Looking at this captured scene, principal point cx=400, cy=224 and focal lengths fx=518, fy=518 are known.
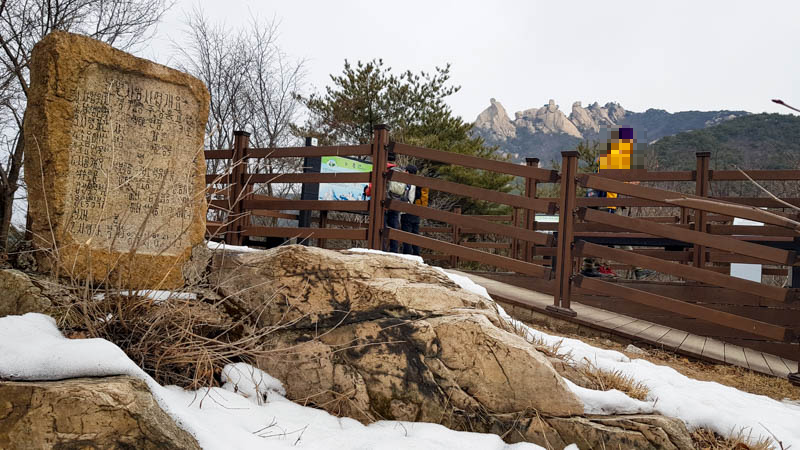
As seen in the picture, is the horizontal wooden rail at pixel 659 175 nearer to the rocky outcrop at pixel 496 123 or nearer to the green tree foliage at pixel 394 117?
the green tree foliage at pixel 394 117

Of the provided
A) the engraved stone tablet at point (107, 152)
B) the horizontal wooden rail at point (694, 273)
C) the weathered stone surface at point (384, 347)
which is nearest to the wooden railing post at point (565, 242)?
the horizontal wooden rail at point (694, 273)

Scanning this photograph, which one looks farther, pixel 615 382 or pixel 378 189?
pixel 378 189

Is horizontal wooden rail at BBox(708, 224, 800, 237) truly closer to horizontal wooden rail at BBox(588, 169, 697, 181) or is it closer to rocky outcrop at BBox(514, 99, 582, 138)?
horizontal wooden rail at BBox(588, 169, 697, 181)

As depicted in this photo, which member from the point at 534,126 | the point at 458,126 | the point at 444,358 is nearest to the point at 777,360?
the point at 444,358

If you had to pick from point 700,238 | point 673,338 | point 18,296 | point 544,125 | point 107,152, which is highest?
point 544,125

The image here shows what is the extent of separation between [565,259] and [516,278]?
1.20 meters

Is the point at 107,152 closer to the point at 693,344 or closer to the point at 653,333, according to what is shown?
the point at 653,333

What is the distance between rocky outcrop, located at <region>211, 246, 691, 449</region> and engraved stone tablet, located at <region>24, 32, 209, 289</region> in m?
0.62

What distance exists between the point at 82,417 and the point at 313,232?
5204mm

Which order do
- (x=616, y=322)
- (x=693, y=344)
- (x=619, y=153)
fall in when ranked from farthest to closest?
1. (x=619, y=153)
2. (x=616, y=322)
3. (x=693, y=344)

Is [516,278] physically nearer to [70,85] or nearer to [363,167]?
[363,167]

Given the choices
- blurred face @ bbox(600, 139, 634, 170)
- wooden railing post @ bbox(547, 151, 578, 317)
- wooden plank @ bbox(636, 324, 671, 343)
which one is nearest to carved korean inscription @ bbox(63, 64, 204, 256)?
wooden railing post @ bbox(547, 151, 578, 317)

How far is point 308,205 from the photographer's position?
7645 millimetres

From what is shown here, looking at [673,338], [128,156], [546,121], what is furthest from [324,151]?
[546,121]
